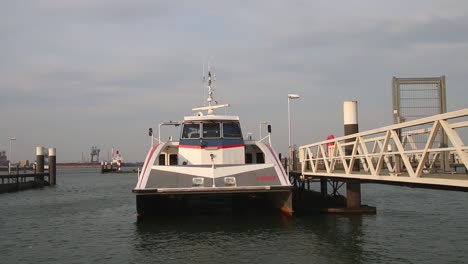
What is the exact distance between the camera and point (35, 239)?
17672 millimetres

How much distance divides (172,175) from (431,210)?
14.2m

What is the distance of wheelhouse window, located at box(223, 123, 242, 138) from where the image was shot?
22.5 meters

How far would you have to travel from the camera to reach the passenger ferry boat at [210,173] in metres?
18.5

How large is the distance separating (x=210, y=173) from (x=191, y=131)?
4050 millimetres

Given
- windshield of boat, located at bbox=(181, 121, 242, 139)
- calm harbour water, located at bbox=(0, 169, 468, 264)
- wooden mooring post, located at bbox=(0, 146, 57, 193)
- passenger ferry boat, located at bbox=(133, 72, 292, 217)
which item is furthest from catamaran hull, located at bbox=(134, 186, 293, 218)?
wooden mooring post, located at bbox=(0, 146, 57, 193)

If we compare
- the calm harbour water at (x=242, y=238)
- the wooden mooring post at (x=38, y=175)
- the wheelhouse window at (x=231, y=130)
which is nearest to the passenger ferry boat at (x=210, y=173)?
the wheelhouse window at (x=231, y=130)

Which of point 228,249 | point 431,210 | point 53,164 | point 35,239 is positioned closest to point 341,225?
point 228,249

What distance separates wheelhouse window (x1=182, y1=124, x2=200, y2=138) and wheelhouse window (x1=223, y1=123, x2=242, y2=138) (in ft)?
4.20

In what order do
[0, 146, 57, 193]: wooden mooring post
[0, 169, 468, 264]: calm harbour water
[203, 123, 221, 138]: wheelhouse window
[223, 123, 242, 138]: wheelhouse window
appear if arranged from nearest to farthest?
[0, 169, 468, 264]: calm harbour water < [203, 123, 221, 138]: wheelhouse window < [223, 123, 242, 138]: wheelhouse window < [0, 146, 57, 193]: wooden mooring post

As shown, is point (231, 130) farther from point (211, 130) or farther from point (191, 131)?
point (191, 131)

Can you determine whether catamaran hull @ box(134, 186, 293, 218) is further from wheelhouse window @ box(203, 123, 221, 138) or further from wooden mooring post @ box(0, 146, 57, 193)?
wooden mooring post @ box(0, 146, 57, 193)

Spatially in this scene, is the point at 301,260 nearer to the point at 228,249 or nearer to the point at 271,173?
the point at 228,249

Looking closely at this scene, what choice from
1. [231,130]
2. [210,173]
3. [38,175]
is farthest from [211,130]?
Result: [38,175]

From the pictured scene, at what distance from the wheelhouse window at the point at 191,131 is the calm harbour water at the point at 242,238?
3864 mm
